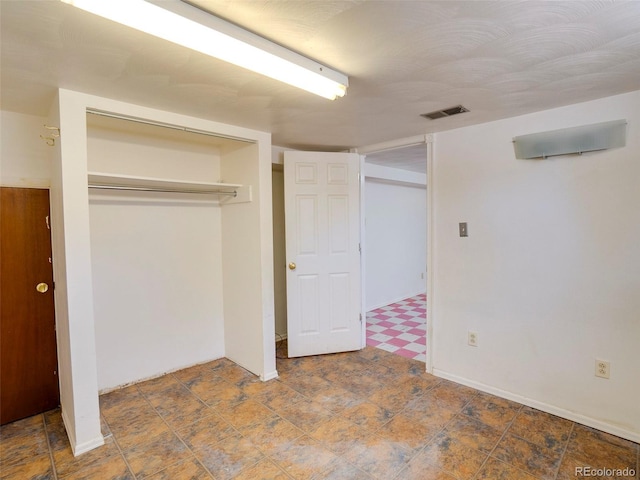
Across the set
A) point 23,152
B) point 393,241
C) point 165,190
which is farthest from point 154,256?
point 393,241

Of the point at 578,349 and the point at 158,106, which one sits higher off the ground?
the point at 158,106

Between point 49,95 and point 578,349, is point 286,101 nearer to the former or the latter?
point 49,95

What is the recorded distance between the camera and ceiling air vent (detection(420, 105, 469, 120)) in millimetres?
2266

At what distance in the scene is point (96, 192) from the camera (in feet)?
8.48

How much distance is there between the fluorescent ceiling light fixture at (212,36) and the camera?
3.66 ft

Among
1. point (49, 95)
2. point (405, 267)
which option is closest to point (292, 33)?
point (49, 95)

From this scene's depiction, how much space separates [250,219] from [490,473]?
2389mm

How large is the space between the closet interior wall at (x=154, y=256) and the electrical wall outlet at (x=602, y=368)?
2.89 m

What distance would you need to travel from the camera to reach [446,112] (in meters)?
2.35

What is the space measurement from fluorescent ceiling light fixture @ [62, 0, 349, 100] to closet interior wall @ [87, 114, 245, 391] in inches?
56.5

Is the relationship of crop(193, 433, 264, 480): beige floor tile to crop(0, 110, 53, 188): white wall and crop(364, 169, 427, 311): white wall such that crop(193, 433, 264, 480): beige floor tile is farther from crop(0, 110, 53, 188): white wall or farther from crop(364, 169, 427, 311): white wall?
→ crop(364, 169, 427, 311): white wall

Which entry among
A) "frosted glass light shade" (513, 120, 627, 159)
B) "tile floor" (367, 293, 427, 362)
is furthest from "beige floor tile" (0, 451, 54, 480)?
"frosted glass light shade" (513, 120, 627, 159)

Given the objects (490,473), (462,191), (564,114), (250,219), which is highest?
(564,114)

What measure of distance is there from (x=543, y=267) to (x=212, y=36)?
98.4 inches
